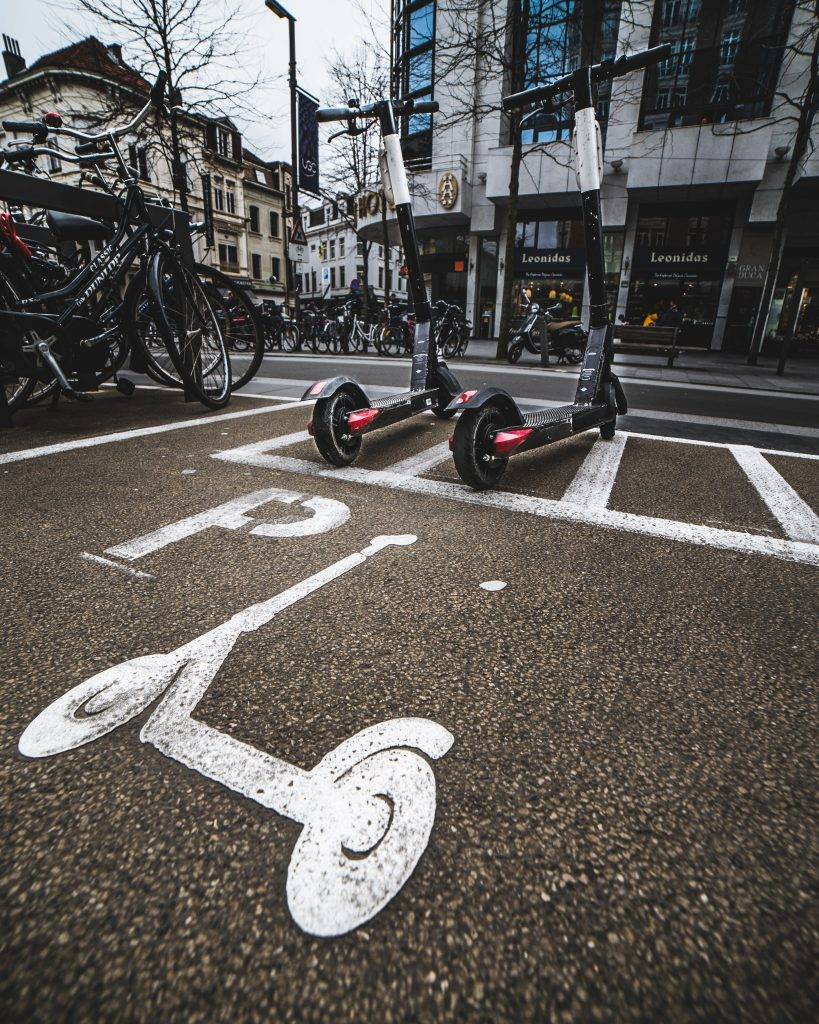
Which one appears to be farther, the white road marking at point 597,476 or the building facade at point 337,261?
the building facade at point 337,261

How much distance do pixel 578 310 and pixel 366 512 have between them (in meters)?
22.8

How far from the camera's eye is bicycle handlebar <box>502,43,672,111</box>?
3.54m

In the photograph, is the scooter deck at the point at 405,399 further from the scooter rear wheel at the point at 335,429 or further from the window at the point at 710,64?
the window at the point at 710,64

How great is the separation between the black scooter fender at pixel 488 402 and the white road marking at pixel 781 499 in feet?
5.11

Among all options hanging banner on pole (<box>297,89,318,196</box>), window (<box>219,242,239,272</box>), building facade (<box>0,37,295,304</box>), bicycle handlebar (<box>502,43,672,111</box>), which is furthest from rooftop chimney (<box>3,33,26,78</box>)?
bicycle handlebar (<box>502,43,672,111</box>)

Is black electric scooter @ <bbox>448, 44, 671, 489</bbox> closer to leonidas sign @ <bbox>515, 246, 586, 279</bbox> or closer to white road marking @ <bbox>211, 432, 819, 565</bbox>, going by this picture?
white road marking @ <bbox>211, 432, 819, 565</bbox>

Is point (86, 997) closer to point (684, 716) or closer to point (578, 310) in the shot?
point (684, 716)

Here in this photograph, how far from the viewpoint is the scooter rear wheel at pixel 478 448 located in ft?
9.70

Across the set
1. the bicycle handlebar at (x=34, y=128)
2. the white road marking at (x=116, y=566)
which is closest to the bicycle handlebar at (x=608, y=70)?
the bicycle handlebar at (x=34, y=128)

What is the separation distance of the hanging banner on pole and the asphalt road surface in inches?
697

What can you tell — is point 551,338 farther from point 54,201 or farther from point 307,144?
point 54,201

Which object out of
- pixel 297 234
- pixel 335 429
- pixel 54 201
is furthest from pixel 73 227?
pixel 297 234

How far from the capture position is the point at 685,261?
2033cm

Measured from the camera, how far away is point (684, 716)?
4.43 feet
